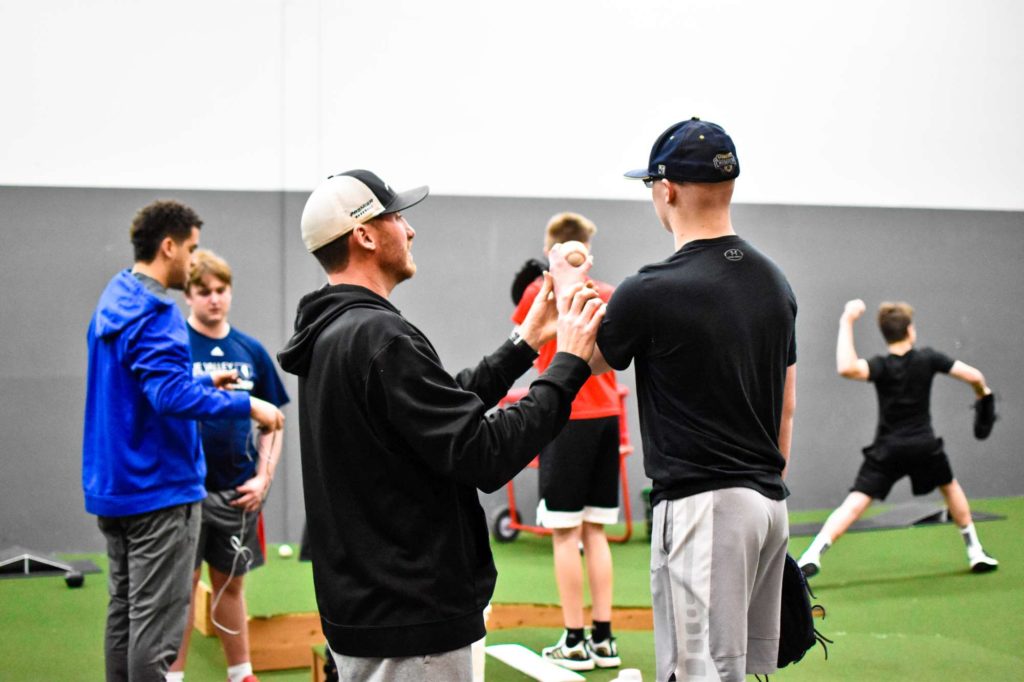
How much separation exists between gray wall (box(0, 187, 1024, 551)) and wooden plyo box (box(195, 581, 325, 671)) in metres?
2.11

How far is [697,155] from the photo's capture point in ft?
7.27

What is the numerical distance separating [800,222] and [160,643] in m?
5.31

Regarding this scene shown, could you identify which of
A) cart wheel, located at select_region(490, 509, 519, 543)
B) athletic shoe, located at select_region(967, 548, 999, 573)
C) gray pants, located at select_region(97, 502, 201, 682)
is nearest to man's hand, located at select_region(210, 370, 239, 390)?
gray pants, located at select_region(97, 502, 201, 682)

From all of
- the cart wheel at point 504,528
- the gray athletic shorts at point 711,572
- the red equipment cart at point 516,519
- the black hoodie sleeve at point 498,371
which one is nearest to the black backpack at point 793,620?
the gray athletic shorts at point 711,572

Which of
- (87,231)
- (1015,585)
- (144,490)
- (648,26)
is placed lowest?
(1015,585)

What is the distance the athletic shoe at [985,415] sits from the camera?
521 centimetres

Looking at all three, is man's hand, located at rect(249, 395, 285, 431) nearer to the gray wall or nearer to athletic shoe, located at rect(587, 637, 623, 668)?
athletic shoe, located at rect(587, 637, 623, 668)

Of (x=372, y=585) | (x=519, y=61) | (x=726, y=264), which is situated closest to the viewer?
(x=372, y=585)

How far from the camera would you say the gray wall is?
5.67m

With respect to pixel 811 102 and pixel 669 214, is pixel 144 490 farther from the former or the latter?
pixel 811 102

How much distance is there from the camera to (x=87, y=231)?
6.00 m

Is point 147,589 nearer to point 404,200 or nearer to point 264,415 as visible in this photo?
point 264,415

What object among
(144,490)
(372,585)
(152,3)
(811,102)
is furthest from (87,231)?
(372,585)

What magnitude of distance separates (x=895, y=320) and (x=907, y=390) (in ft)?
1.22
